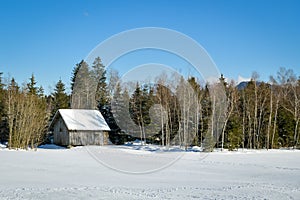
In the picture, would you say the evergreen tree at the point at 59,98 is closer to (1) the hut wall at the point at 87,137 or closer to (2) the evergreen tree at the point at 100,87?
(2) the evergreen tree at the point at 100,87

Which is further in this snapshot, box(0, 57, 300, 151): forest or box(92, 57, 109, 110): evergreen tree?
box(92, 57, 109, 110): evergreen tree

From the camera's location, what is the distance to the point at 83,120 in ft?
106

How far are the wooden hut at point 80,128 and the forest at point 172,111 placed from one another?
1726 millimetres

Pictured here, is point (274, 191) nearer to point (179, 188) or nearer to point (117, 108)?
point (179, 188)

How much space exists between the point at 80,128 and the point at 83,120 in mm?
1566

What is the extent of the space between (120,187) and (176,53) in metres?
→ 4.63

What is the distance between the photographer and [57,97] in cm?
3912

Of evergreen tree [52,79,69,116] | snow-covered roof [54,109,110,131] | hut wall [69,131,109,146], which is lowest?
hut wall [69,131,109,146]

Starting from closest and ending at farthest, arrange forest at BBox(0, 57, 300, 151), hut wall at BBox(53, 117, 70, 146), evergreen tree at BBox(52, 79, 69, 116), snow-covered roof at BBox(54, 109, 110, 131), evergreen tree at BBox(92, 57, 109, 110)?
forest at BBox(0, 57, 300, 151) < snow-covered roof at BBox(54, 109, 110, 131) < hut wall at BBox(53, 117, 70, 146) < evergreen tree at BBox(92, 57, 109, 110) < evergreen tree at BBox(52, 79, 69, 116)

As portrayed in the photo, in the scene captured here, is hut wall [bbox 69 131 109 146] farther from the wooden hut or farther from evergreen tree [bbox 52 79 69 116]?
evergreen tree [bbox 52 79 69 116]

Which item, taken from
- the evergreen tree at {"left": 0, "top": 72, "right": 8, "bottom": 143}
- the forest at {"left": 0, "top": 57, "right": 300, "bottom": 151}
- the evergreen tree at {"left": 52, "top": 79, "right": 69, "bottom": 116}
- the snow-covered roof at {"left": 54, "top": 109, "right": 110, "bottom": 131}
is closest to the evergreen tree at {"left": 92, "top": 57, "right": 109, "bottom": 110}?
the forest at {"left": 0, "top": 57, "right": 300, "bottom": 151}

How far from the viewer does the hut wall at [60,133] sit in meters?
31.7

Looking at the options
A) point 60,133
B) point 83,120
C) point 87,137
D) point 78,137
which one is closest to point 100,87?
point 83,120

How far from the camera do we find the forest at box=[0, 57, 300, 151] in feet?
92.9
